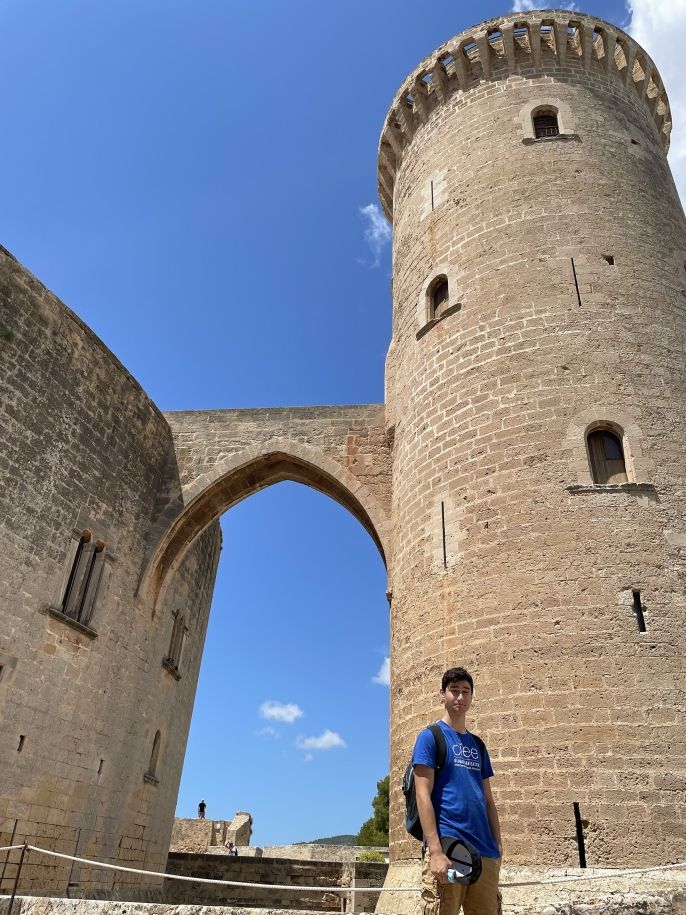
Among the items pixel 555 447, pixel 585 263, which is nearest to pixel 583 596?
pixel 555 447

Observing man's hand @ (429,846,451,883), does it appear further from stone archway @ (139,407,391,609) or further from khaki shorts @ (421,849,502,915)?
stone archway @ (139,407,391,609)

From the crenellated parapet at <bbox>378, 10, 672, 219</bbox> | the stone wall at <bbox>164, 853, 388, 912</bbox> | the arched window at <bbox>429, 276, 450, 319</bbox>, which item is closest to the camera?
the arched window at <bbox>429, 276, 450, 319</bbox>

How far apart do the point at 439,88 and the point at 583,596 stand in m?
8.62

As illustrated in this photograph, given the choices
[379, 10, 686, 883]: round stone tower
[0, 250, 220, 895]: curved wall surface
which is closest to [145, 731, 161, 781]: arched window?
[0, 250, 220, 895]: curved wall surface

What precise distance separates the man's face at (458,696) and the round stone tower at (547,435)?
3.18 meters

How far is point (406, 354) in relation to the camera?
968cm

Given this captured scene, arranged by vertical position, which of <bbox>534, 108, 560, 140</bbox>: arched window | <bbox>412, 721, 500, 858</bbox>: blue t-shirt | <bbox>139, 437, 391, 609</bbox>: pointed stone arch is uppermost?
<bbox>534, 108, 560, 140</bbox>: arched window

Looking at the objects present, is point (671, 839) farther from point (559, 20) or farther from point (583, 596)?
point (559, 20)

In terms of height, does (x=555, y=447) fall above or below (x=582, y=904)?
above

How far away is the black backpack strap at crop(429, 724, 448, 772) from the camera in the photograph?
288cm

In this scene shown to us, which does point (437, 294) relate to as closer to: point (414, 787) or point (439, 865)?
point (414, 787)

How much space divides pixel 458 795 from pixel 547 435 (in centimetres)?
486

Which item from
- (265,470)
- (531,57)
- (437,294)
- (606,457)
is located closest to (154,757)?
(265,470)

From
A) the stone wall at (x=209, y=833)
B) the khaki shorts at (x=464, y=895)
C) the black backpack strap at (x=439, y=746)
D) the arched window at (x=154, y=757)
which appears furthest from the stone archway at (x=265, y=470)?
the stone wall at (x=209, y=833)
